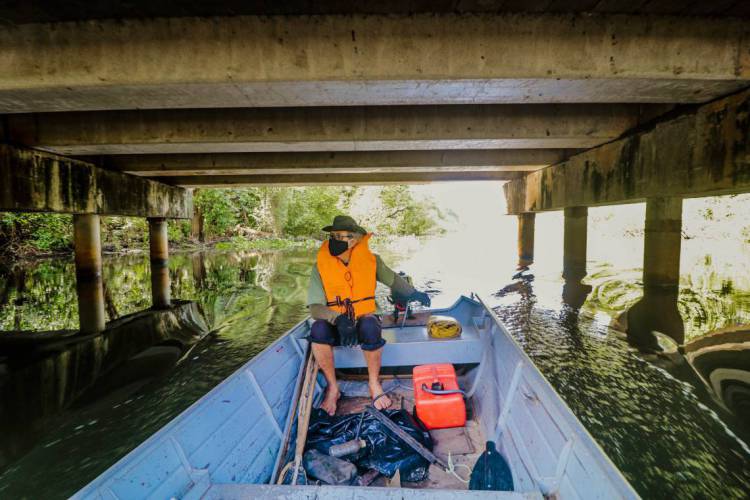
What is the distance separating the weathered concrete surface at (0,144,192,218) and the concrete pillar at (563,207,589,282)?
12670 mm

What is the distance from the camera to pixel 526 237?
17.0 m

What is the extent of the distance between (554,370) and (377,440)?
3717mm

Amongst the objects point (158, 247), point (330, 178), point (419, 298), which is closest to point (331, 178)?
point (330, 178)

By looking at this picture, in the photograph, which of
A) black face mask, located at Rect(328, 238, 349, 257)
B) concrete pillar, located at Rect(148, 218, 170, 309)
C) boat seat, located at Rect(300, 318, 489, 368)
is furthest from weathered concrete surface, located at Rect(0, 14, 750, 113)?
concrete pillar, located at Rect(148, 218, 170, 309)

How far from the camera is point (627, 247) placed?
22078mm

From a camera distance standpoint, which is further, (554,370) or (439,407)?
(554,370)

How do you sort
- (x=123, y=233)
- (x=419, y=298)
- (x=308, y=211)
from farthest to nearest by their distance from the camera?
(x=308, y=211), (x=123, y=233), (x=419, y=298)

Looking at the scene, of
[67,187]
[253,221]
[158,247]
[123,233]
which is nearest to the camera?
[67,187]

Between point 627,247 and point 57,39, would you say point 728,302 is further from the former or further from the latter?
point 627,247

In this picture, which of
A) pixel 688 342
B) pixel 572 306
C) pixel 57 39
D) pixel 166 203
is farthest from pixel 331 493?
pixel 166 203

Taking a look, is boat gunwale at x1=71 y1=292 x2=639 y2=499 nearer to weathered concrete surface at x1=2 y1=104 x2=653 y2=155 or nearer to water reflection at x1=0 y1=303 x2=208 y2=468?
water reflection at x1=0 y1=303 x2=208 y2=468

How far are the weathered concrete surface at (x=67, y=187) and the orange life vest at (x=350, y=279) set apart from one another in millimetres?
7109

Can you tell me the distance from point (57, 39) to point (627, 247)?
26.1 meters

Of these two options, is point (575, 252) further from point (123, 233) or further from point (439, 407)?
point (123, 233)
